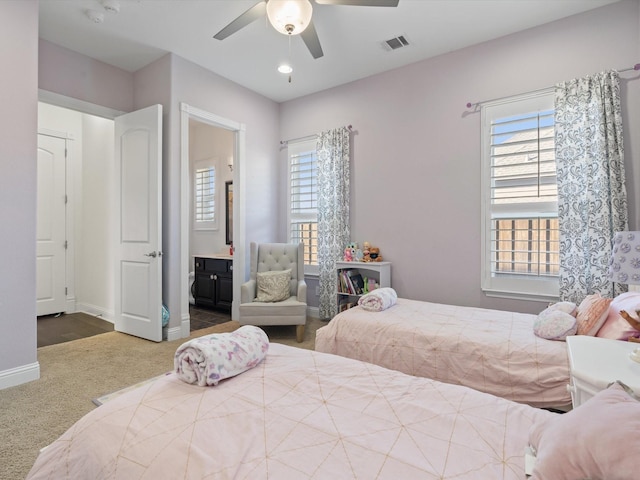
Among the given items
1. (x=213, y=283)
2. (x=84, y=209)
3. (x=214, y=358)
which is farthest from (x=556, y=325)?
(x=84, y=209)

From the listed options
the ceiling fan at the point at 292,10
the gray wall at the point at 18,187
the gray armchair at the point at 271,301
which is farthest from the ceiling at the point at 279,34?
the gray armchair at the point at 271,301

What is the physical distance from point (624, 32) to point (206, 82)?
397cm

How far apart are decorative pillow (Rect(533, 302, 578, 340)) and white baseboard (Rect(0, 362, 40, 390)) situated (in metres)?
3.65

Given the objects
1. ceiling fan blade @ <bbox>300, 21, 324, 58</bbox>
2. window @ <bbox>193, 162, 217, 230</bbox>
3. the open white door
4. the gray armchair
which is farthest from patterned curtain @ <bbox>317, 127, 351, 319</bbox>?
window @ <bbox>193, 162, 217, 230</bbox>

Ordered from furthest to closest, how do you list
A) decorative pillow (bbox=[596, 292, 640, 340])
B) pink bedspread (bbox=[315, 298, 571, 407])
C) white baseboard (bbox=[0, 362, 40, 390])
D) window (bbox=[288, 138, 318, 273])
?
window (bbox=[288, 138, 318, 273]) < white baseboard (bbox=[0, 362, 40, 390]) < pink bedspread (bbox=[315, 298, 571, 407]) < decorative pillow (bbox=[596, 292, 640, 340])

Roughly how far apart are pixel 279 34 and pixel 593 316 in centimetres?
337

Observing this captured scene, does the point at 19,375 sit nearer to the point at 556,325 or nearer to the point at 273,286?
the point at 273,286

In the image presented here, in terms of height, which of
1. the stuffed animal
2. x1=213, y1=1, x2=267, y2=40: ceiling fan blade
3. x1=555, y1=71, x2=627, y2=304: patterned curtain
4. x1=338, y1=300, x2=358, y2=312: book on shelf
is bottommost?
x1=338, y1=300, x2=358, y2=312: book on shelf

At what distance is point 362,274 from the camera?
13.7ft

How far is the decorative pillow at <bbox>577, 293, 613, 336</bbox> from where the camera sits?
6.49 ft

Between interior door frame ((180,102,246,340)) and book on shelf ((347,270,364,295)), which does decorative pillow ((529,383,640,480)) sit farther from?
interior door frame ((180,102,246,340))

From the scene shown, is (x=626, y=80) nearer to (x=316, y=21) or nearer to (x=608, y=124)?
(x=608, y=124)

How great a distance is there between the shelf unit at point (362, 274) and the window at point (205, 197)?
260cm

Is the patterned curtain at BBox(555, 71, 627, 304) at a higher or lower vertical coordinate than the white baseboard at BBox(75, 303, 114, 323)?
higher
